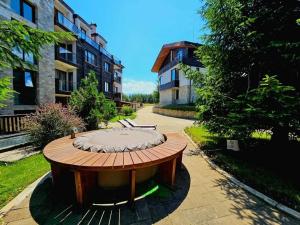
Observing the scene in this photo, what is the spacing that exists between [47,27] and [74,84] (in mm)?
6635

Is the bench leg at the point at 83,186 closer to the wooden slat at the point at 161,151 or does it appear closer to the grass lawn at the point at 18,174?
the wooden slat at the point at 161,151

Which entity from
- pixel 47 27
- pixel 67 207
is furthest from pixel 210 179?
pixel 47 27

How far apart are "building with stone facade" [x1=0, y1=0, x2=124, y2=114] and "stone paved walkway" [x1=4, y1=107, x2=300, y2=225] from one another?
673 centimetres

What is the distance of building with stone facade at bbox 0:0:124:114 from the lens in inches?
506

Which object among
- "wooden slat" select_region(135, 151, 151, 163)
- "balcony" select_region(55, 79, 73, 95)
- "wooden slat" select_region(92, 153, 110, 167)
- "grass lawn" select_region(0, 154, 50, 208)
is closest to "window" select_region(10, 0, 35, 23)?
"balcony" select_region(55, 79, 73, 95)

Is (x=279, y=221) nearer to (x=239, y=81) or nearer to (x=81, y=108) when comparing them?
(x=239, y=81)

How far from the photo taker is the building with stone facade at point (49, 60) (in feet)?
42.2

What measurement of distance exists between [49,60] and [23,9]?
3.89 m

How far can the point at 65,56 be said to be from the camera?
18906mm

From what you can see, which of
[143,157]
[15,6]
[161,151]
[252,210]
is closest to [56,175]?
[143,157]

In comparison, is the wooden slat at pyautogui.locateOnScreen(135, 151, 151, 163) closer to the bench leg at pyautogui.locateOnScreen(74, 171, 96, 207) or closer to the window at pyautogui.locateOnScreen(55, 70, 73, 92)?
the bench leg at pyautogui.locateOnScreen(74, 171, 96, 207)

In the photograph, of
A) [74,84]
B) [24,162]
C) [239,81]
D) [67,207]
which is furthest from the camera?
[74,84]

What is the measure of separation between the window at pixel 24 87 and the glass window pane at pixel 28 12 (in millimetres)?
4137

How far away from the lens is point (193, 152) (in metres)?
7.08
